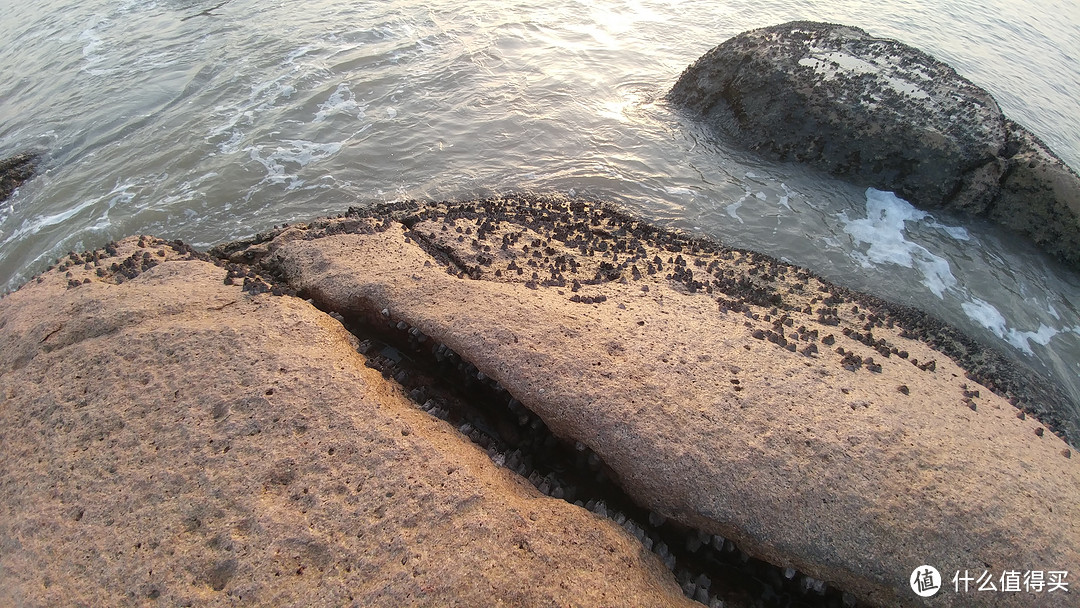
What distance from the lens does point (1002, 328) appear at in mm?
7926

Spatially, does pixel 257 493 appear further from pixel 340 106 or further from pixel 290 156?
pixel 340 106

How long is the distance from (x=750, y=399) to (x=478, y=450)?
2.30 m

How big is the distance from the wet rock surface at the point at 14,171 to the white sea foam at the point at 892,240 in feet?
50.7

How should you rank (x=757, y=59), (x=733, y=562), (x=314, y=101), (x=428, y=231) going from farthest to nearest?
(x=314, y=101) → (x=757, y=59) → (x=428, y=231) → (x=733, y=562)

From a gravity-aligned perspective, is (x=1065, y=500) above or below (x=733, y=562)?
above

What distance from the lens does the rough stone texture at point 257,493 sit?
11.5 feet

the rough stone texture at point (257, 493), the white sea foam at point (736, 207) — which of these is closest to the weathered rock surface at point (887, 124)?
the white sea foam at point (736, 207)

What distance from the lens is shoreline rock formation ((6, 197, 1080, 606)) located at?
364 centimetres

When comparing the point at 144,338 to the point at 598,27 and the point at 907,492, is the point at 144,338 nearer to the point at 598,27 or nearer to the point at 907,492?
the point at 907,492

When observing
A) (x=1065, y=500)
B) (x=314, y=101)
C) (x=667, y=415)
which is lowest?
(x=314, y=101)

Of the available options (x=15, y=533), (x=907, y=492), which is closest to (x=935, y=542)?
(x=907, y=492)

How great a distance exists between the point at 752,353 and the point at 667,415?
128 cm

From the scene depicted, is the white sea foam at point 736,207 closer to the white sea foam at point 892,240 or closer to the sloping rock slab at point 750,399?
the white sea foam at point 892,240

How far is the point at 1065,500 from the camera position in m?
4.28
